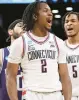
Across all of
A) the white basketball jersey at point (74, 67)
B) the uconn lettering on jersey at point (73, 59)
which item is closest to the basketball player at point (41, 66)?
the white basketball jersey at point (74, 67)

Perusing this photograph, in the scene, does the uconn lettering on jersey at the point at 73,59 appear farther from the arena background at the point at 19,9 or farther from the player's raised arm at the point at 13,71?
the arena background at the point at 19,9

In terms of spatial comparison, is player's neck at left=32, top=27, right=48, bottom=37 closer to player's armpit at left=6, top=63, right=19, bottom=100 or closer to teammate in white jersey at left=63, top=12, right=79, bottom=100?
player's armpit at left=6, top=63, right=19, bottom=100

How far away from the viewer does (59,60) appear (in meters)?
4.22

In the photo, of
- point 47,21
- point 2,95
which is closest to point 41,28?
point 47,21

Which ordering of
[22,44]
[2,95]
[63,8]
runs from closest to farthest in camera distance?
[22,44], [2,95], [63,8]

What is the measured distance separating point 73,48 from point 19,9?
8040mm

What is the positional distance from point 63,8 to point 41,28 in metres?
9.33

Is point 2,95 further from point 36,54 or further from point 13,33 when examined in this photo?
point 36,54

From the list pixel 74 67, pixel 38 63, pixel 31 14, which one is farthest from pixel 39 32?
pixel 74 67

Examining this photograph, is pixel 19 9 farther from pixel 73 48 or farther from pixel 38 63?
pixel 38 63

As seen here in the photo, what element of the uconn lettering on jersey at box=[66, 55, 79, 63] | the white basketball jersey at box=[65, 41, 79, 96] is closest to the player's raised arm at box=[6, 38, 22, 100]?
the white basketball jersey at box=[65, 41, 79, 96]

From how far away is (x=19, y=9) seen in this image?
1394cm

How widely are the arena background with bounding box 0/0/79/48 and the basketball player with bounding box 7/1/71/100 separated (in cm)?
794

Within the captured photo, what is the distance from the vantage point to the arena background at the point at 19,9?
40.9ft
